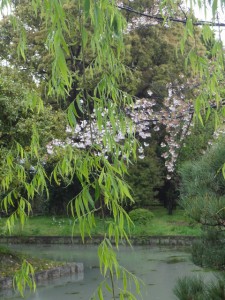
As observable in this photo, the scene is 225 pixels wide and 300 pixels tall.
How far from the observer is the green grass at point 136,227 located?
18.4 m

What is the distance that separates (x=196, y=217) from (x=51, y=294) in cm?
503

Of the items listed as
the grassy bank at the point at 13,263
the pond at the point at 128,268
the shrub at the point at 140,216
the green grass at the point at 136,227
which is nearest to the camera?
the pond at the point at 128,268

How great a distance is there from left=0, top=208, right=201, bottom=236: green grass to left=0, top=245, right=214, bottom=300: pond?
1679mm

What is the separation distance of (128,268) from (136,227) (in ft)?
Answer: 23.1

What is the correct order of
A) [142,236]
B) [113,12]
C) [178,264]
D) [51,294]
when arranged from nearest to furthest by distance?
[113,12] → [51,294] → [178,264] → [142,236]

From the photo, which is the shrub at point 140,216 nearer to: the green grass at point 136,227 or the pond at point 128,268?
the green grass at point 136,227

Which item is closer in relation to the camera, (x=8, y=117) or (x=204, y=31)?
(x=204, y=31)

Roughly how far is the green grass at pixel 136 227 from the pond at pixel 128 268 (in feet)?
5.51

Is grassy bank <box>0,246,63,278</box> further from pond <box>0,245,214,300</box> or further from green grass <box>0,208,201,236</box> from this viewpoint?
green grass <box>0,208,201,236</box>

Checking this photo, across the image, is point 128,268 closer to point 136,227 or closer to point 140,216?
point 136,227

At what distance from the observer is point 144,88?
70.4ft

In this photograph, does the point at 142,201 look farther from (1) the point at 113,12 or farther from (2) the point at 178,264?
(1) the point at 113,12

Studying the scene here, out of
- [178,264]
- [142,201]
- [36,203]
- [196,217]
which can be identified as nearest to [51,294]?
[178,264]

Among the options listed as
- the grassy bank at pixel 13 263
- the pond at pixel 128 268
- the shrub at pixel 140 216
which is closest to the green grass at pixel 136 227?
the shrub at pixel 140 216
